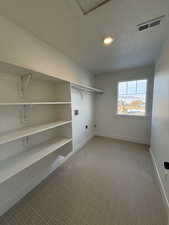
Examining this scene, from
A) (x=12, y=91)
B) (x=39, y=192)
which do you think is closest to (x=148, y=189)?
(x=39, y=192)

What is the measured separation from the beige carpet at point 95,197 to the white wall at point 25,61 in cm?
13

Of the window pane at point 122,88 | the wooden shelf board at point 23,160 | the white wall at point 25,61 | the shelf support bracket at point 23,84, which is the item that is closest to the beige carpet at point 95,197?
the white wall at point 25,61

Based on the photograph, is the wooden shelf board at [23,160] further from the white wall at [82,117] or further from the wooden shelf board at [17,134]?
the white wall at [82,117]

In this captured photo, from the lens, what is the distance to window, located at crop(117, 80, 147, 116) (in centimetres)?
328

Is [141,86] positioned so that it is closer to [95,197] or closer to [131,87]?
[131,87]

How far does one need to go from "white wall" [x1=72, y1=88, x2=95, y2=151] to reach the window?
107 cm

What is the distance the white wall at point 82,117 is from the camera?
2.81 m

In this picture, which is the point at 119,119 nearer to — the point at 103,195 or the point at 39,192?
the point at 103,195

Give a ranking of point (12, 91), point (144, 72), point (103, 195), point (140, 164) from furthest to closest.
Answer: point (144, 72), point (140, 164), point (103, 195), point (12, 91)

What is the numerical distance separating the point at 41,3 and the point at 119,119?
137 inches

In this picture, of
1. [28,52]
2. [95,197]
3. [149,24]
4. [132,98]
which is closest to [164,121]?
[149,24]

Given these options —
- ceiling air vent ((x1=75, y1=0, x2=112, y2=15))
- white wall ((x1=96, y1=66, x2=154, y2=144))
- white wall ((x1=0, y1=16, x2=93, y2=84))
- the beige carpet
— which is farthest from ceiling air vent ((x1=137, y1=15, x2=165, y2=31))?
the beige carpet

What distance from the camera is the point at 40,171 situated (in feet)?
5.93

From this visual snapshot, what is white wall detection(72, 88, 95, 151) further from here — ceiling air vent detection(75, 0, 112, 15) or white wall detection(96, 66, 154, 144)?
ceiling air vent detection(75, 0, 112, 15)
